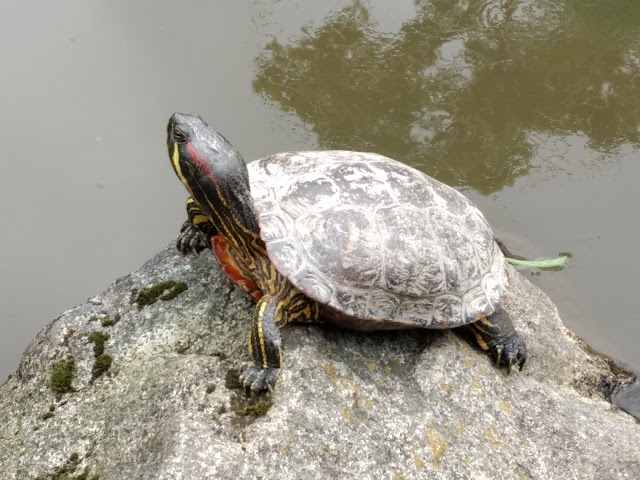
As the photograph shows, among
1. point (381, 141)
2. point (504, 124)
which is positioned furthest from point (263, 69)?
point (504, 124)

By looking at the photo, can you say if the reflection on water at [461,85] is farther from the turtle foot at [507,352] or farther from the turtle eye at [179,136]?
the turtle eye at [179,136]

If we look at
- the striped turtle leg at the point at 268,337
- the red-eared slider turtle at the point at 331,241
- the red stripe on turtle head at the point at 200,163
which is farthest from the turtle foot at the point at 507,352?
the red stripe on turtle head at the point at 200,163

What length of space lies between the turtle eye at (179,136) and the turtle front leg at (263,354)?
0.94m

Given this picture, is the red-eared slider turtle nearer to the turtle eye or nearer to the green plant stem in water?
the turtle eye

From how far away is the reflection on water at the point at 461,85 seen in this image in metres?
6.31

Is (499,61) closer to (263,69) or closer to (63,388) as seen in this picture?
(263,69)

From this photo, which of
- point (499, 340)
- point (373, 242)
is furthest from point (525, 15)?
point (373, 242)

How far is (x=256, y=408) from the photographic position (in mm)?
2494

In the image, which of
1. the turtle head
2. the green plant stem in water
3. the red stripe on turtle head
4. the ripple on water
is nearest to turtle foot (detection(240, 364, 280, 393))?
the turtle head

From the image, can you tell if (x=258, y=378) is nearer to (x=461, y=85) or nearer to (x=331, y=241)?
(x=331, y=241)

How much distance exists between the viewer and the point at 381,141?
20.8 ft

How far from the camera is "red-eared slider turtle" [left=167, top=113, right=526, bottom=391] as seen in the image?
9.21 feet

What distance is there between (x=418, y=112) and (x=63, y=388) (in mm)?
4984

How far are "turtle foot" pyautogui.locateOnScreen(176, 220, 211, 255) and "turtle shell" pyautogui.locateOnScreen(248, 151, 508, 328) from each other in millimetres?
556
